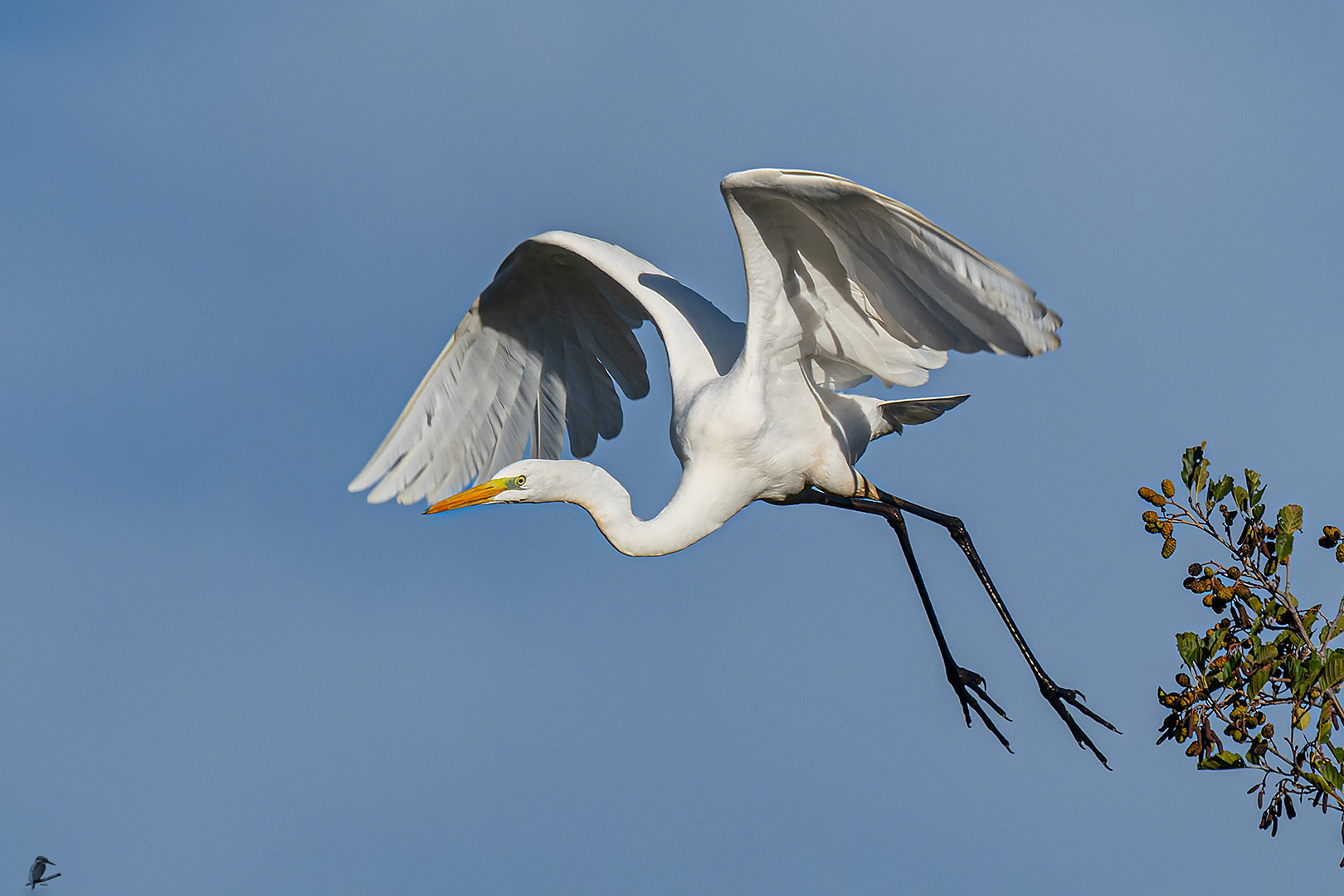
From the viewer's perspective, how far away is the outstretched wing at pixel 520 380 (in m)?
9.95

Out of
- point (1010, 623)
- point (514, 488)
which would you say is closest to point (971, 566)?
point (1010, 623)

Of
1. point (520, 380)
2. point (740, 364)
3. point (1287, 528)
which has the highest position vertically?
point (520, 380)

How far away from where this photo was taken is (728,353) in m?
9.24

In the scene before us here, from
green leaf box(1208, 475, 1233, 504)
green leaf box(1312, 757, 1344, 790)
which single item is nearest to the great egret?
green leaf box(1208, 475, 1233, 504)

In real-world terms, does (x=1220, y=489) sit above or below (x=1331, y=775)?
above

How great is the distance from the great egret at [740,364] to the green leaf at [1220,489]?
1209 millimetres

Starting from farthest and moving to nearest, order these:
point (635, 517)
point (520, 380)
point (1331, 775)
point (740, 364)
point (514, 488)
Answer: point (520, 380), point (635, 517), point (740, 364), point (514, 488), point (1331, 775)

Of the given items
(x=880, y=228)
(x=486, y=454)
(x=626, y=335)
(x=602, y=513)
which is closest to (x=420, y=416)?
(x=486, y=454)

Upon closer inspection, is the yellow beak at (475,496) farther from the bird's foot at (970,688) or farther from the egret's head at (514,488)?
the bird's foot at (970,688)

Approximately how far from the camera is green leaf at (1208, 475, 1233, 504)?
5.47m

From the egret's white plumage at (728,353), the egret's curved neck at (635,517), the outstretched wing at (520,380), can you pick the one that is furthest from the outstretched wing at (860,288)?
the outstretched wing at (520,380)

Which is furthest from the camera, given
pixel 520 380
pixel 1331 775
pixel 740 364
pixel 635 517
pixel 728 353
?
pixel 520 380

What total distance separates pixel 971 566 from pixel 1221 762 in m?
4.33

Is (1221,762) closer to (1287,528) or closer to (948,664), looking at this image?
(1287,528)
